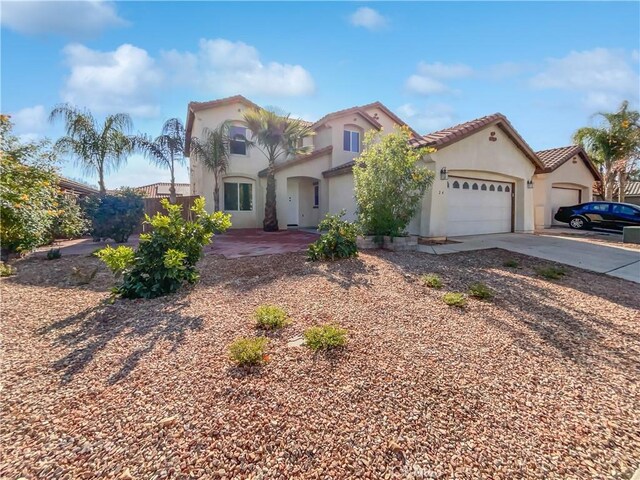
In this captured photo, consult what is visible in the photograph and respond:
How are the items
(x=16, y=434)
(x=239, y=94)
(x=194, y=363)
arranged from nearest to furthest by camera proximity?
(x=16, y=434) → (x=194, y=363) → (x=239, y=94)

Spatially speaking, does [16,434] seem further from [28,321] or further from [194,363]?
[28,321]

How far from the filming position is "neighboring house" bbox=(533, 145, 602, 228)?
18.0 metres

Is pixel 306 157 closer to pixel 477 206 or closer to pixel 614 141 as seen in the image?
pixel 477 206

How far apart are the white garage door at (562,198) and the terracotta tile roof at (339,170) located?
13299 millimetres

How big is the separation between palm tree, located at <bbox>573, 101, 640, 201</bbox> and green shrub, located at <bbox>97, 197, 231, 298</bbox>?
26.3 m

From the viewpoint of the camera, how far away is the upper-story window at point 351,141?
18375mm

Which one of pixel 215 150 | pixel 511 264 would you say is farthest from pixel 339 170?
pixel 511 264

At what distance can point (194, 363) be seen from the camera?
343 cm

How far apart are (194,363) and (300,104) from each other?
564 inches

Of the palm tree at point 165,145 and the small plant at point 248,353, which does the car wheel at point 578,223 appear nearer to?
the small plant at point 248,353

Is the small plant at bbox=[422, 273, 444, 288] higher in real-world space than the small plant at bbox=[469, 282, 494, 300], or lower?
higher

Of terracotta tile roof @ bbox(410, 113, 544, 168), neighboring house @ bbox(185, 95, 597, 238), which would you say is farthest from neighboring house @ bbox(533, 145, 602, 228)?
terracotta tile roof @ bbox(410, 113, 544, 168)

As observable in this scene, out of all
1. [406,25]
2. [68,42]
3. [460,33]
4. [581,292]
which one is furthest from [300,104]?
[581,292]

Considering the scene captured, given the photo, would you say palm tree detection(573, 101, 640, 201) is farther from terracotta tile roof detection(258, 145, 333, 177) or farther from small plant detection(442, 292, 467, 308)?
small plant detection(442, 292, 467, 308)
